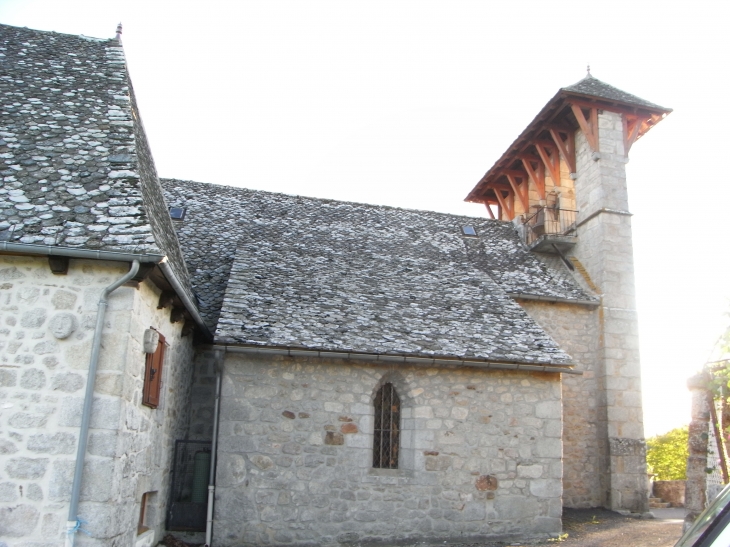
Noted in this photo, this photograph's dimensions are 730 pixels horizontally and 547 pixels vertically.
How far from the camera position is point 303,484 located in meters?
9.23

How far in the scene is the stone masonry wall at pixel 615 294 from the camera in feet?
43.3

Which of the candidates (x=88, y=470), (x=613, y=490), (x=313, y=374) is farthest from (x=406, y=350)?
(x=613, y=490)

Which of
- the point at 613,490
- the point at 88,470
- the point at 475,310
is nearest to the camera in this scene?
the point at 88,470

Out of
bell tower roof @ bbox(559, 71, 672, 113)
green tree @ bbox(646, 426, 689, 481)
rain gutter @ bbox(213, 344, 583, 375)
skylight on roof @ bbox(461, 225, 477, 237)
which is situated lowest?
green tree @ bbox(646, 426, 689, 481)

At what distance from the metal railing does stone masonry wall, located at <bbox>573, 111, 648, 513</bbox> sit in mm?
356

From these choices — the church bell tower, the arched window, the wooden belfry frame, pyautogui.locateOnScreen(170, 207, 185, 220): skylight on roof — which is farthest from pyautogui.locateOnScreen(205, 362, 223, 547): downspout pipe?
the wooden belfry frame

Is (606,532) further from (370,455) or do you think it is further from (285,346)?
(285,346)

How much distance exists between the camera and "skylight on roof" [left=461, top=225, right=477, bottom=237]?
52.5 ft

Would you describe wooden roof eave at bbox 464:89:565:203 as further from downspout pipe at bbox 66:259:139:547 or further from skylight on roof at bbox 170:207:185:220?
downspout pipe at bbox 66:259:139:547

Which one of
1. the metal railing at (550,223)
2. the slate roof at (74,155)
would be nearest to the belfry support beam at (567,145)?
the metal railing at (550,223)

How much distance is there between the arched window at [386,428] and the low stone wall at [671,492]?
376 inches

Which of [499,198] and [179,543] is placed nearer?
[179,543]

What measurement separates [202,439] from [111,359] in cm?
441

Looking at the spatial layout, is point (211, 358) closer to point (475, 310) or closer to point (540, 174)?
point (475, 310)
